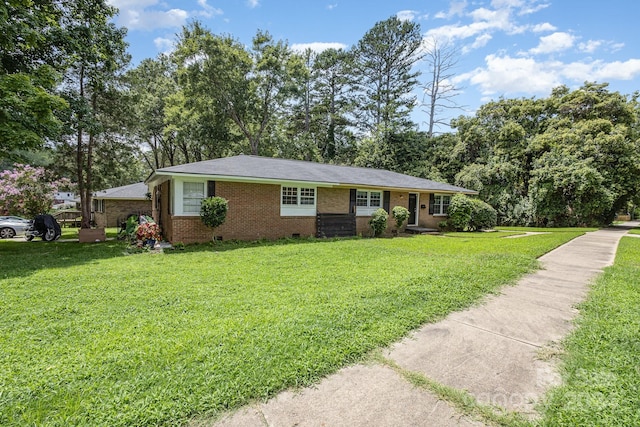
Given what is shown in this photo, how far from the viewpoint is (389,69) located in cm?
3020

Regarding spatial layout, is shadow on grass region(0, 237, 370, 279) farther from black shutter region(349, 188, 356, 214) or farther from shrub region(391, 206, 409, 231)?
shrub region(391, 206, 409, 231)

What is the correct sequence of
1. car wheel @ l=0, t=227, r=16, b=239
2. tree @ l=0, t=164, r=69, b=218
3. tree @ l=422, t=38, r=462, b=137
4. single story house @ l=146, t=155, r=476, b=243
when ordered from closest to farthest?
1. single story house @ l=146, t=155, r=476, b=243
2. car wheel @ l=0, t=227, r=16, b=239
3. tree @ l=0, t=164, r=69, b=218
4. tree @ l=422, t=38, r=462, b=137

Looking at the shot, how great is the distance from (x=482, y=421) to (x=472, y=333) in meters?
1.66

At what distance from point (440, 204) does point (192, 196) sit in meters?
13.4

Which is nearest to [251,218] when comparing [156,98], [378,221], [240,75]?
[378,221]

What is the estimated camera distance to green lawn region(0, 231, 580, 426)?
238cm

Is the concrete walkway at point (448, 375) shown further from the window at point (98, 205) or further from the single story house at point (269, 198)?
the window at point (98, 205)

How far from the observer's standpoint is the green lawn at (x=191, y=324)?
2.38 metres

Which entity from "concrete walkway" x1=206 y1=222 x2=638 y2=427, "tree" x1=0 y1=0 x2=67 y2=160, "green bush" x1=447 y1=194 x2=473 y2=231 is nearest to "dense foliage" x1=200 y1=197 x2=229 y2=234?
"tree" x1=0 y1=0 x2=67 y2=160

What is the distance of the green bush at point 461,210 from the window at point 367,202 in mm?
4511

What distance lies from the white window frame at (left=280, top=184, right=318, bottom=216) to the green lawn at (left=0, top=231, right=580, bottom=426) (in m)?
4.56

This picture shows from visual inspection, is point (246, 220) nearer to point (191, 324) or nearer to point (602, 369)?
point (191, 324)

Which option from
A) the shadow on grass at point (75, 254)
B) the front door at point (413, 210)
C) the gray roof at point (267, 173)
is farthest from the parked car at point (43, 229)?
the front door at point (413, 210)

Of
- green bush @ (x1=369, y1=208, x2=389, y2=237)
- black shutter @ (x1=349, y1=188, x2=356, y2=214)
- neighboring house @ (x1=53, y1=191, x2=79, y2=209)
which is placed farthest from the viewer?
neighboring house @ (x1=53, y1=191, x2=79, y2=209)
